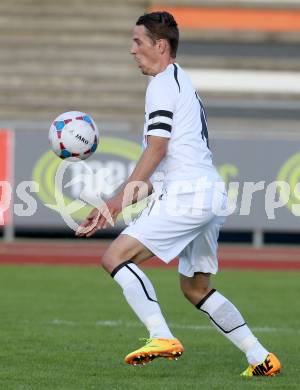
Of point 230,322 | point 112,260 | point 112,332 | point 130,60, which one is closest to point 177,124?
point 112,260

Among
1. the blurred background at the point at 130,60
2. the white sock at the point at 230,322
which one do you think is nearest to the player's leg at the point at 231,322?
the white sock at the point at 230,322

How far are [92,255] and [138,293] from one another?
10.1 metres

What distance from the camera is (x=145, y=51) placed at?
6664 millimetres

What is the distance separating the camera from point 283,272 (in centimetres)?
1558

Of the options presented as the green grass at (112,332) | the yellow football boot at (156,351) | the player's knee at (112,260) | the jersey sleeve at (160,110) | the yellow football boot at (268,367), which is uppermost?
the jersey sleeve at (160,110)

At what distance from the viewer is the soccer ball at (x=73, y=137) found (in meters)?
6.88

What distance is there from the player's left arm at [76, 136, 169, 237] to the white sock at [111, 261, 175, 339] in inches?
11.9

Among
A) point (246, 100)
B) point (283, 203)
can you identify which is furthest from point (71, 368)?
point (246, 100)

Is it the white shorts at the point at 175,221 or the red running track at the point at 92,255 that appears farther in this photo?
the red running track at the point at 92,255

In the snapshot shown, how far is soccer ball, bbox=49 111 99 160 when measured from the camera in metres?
6.88

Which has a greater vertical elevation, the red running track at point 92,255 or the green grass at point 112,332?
the green grass at point 112,332

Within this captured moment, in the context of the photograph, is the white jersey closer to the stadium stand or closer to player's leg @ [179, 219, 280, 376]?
player's leg @ [179, 219, 280, 376]

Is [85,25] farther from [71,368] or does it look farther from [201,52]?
[71,368]

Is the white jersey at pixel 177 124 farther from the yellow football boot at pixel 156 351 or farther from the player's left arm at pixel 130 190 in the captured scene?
the yellow football boot at pixel 156 351
